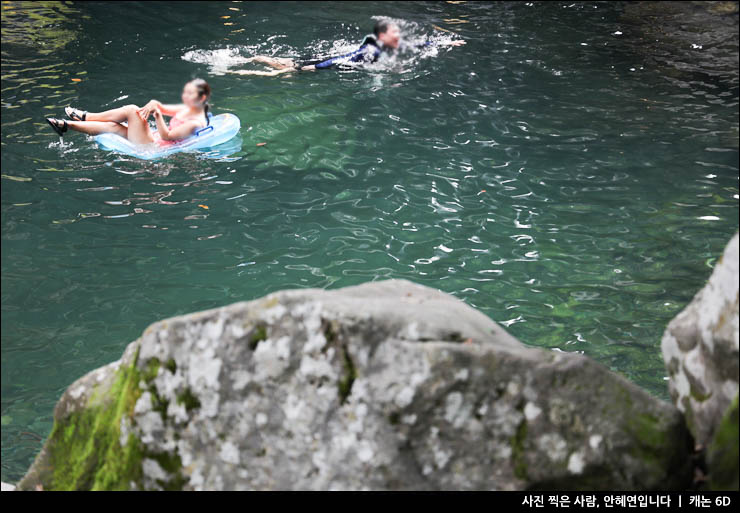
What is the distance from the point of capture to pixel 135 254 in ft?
21.4

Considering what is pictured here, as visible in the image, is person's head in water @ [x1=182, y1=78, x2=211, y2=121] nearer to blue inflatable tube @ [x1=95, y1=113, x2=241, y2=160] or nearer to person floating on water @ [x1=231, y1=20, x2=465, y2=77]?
blue inflatable tube @ [x1=95, y1=113, x2=241, y2=160]

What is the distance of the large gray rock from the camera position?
2883 mm

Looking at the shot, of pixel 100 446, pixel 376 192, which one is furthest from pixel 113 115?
pixel 100 446

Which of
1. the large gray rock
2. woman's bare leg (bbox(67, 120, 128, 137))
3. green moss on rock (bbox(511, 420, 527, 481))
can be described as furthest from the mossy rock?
woman's bare leg (bbox(67, 120, 128, 137))

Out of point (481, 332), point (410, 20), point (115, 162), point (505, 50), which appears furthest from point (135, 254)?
point (410, 20)

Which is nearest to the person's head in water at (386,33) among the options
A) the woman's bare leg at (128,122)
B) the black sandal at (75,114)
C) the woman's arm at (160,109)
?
the woman's arm at (160,109)

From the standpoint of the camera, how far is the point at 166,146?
8297 millimetres

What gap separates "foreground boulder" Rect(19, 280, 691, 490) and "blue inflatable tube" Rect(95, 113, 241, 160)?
5775mm

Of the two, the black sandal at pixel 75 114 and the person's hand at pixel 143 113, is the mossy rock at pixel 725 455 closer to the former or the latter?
the person's hand at pixel 143 113

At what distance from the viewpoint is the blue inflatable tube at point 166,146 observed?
26.9ft

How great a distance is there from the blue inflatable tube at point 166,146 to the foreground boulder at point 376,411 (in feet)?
18.9

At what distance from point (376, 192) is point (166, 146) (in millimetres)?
2694

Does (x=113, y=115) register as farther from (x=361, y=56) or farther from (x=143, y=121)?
(x=361, y=56)

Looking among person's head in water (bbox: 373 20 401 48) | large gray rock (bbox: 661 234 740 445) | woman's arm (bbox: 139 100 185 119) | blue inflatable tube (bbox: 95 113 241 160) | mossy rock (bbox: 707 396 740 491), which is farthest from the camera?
person's head in water (bbox: 373 20 401 48)
